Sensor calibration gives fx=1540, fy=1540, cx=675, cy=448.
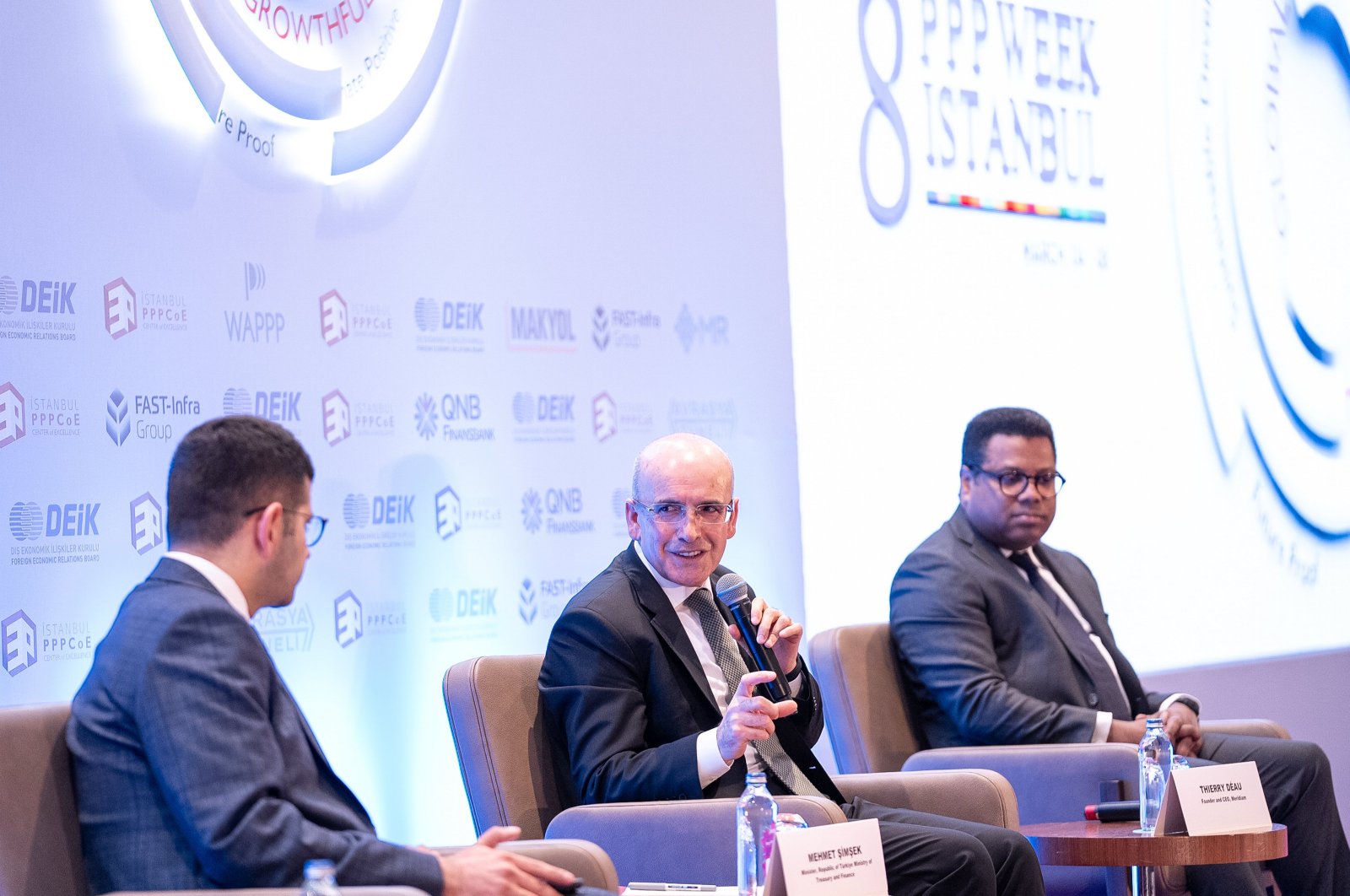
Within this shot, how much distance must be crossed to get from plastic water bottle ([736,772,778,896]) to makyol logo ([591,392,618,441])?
1.82 metres

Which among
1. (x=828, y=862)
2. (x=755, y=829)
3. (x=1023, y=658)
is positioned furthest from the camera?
(x=1023, y=658)

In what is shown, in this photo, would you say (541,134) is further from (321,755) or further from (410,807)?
(321,755)

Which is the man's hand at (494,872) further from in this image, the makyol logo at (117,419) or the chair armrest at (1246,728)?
the chair armrest at (1246,728)

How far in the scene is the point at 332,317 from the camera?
3938mm

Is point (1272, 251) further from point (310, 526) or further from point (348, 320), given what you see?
point (310, 526)

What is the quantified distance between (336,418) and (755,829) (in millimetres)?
1669

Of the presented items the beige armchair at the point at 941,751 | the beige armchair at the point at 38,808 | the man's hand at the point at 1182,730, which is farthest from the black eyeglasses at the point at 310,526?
the man's hand at the point at 1182,730

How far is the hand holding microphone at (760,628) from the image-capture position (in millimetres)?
3211

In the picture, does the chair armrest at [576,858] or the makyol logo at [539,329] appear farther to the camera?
the makyol logo at [539,329]

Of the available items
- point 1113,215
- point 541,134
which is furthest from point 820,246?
point 1113,215

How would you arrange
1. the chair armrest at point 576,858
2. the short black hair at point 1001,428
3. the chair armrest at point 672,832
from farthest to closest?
the short black hair at point 1001,428, the chair armrest at point 672,832, the chair armrest at point 576,858

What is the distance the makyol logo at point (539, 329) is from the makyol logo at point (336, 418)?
556mm

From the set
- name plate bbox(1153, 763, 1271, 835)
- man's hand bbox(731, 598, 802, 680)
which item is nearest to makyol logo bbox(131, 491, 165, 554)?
man's hand bbox(731, 598, 802, 680)

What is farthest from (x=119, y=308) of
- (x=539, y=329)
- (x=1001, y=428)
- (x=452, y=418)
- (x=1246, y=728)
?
(x=1246, y=728)
